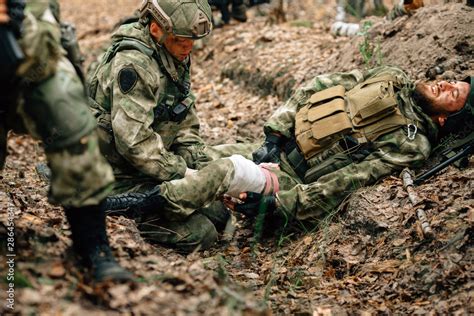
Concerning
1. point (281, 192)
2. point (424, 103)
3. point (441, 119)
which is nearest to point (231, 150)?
point (281, 192)

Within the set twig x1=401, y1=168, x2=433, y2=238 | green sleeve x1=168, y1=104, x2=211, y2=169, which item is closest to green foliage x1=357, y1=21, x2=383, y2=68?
twig x1=401, y1=168, x2=433, y2=238

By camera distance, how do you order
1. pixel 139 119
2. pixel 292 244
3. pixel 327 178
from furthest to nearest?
pixel 327 178
pixel 292 244
pixel 139 119

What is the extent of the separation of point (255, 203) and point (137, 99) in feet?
4.46

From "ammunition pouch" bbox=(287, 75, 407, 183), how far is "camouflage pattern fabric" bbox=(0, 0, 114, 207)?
112 inches

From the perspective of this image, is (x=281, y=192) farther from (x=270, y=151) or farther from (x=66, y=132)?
(x=66, y=132)

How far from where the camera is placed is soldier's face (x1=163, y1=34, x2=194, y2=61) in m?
5.45

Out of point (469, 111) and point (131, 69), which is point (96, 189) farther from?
point (469, 111)

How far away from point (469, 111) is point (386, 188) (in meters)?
1.01

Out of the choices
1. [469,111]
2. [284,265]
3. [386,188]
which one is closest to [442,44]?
[469,111]

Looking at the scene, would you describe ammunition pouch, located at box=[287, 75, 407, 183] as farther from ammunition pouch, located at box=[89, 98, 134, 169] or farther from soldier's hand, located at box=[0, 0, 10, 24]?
soldier's hand, located at box=[0, 0, 10, 24]

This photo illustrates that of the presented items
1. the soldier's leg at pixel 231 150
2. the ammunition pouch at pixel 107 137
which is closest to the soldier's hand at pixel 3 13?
the ammunition pouch at pixel 107 137

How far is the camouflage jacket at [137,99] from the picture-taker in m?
5.19

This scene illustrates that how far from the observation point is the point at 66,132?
10.9 ft

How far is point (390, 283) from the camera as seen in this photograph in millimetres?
4617
